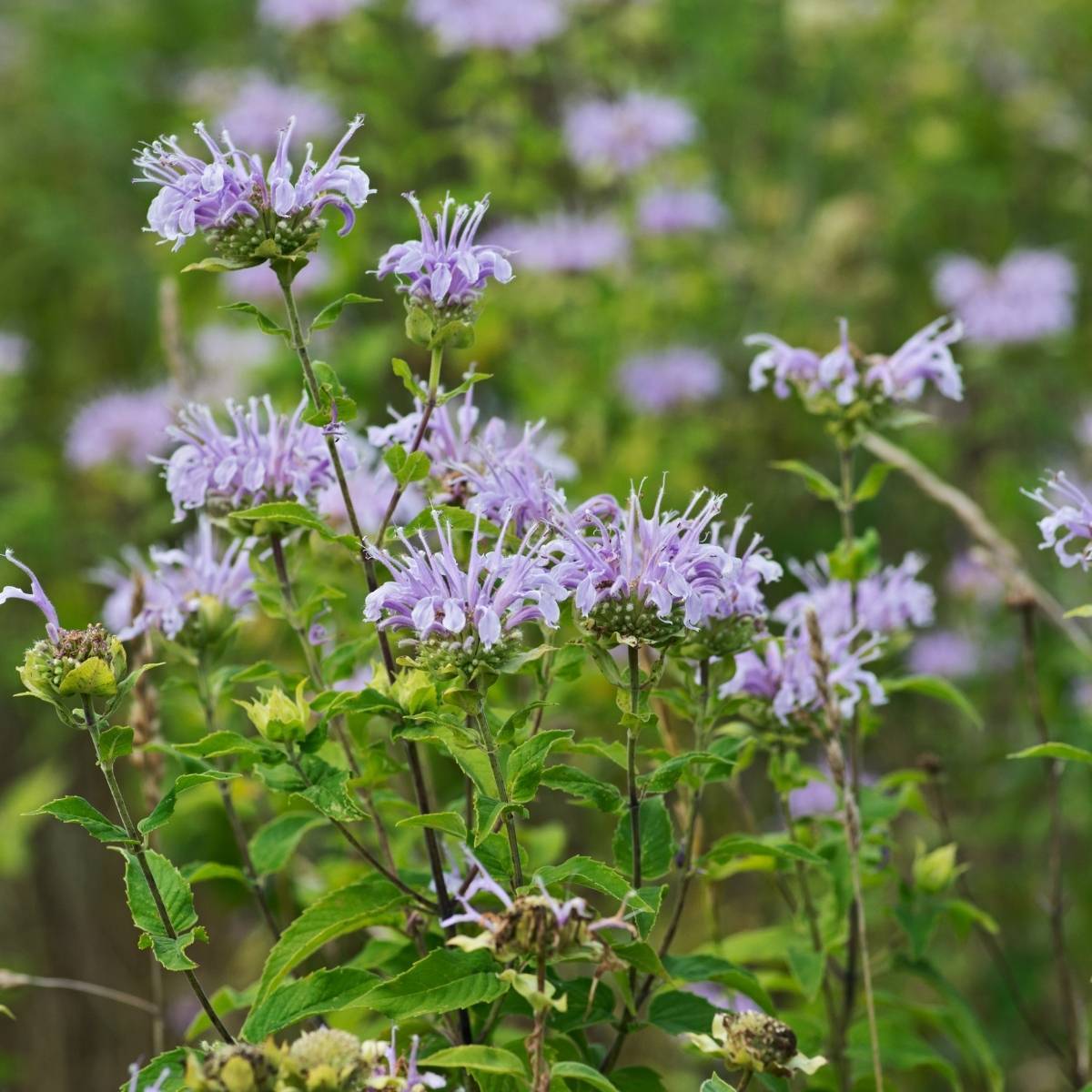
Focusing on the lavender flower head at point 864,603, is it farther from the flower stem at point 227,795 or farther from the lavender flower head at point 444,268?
the flower stem at point 227,795

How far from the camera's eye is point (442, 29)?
362cm

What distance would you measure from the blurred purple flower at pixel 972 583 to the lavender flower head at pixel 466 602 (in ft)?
7.33

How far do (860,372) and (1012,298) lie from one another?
2.08 meters

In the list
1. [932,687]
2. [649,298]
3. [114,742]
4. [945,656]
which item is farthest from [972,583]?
[114,742]

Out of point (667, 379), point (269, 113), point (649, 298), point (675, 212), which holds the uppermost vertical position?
point (269, 113)

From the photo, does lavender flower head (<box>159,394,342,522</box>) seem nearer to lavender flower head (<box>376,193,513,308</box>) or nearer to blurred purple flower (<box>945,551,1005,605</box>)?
lavender flower head (<box>376,193,513,308</box>)

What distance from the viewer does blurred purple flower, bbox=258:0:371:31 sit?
361cm

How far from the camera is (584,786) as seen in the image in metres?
1.31

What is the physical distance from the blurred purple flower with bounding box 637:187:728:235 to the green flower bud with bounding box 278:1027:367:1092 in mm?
3102

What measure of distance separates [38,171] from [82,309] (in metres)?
0.73

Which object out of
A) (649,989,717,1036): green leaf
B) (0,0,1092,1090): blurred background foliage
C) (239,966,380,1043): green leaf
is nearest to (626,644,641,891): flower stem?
(649,989,717,1036): green leaf

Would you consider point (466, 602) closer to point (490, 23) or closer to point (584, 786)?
point (584, 786)

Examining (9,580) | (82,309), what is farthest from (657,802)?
(82,309)

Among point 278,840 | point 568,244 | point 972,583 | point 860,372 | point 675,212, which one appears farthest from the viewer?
point 675,212
